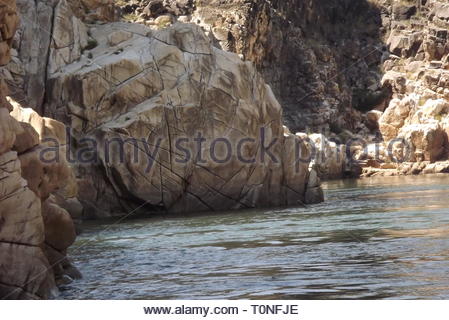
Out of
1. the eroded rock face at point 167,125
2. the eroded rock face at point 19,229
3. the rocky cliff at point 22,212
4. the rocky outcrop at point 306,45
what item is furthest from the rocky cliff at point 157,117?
the rocky outcrop at point 306,45

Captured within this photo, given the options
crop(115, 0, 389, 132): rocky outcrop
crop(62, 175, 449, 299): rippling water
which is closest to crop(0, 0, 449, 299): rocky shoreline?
crop(62, 175, 449, 299): rippling water

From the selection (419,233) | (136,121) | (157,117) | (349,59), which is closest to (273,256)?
(419,233)

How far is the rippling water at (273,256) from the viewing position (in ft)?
44.9

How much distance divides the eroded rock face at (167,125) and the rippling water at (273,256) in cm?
367

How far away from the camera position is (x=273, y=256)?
2014 cm

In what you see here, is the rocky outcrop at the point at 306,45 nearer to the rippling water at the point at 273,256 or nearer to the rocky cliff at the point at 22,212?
the rippling water at the point at 273,256

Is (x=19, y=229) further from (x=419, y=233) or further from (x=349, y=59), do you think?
(x=349, y=59)

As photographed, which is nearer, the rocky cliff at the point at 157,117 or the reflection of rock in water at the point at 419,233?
the reflection of rock in water at the point at 419,233

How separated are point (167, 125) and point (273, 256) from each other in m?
21.0

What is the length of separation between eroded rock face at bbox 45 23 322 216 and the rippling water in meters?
3.67

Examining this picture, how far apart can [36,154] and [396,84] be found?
9705cm

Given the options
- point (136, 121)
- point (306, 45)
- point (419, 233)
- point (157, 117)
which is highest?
point (306, 45)
